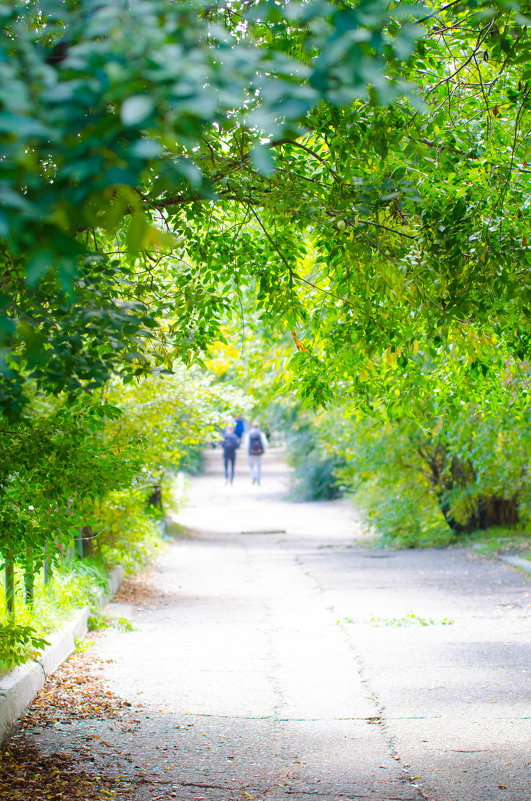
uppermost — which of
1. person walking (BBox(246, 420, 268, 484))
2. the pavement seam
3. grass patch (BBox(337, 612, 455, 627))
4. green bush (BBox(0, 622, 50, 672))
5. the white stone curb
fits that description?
person walking (BBox(246, 420, 268, 484))

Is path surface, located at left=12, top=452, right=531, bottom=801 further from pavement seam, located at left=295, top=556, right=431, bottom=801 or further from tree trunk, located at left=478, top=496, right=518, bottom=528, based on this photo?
tree trunk, located at left=478, top=496, right=518, bottom=528

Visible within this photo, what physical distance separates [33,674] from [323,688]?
2.17 metres

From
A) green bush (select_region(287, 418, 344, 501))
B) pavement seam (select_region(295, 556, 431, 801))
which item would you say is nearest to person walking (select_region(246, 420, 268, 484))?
green bush (select_region(287, 418, 344, 501))

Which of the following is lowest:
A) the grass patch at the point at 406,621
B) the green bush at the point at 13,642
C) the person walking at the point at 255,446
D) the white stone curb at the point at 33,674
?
the grass patch at the point at 406,621

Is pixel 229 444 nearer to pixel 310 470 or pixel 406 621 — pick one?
pixel 310 470

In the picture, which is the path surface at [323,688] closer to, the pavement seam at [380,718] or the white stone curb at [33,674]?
the pavement seam at [380,718]

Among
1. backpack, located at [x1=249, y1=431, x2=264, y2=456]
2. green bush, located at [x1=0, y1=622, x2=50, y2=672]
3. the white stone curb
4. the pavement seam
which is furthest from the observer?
backpack, located at [x1=249, y1=431, x2=264, y2=456]

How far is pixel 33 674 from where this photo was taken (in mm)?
5586

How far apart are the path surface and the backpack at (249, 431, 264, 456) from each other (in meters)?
15.2

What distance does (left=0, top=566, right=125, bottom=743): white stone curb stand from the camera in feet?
16.2

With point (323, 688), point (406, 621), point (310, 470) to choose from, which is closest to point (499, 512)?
point (406, 621)

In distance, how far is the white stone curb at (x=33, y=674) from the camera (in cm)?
495

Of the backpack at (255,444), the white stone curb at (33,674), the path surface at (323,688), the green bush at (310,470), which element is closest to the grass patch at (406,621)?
the path surface at (323,688)

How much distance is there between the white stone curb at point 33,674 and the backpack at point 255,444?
19.8 m
